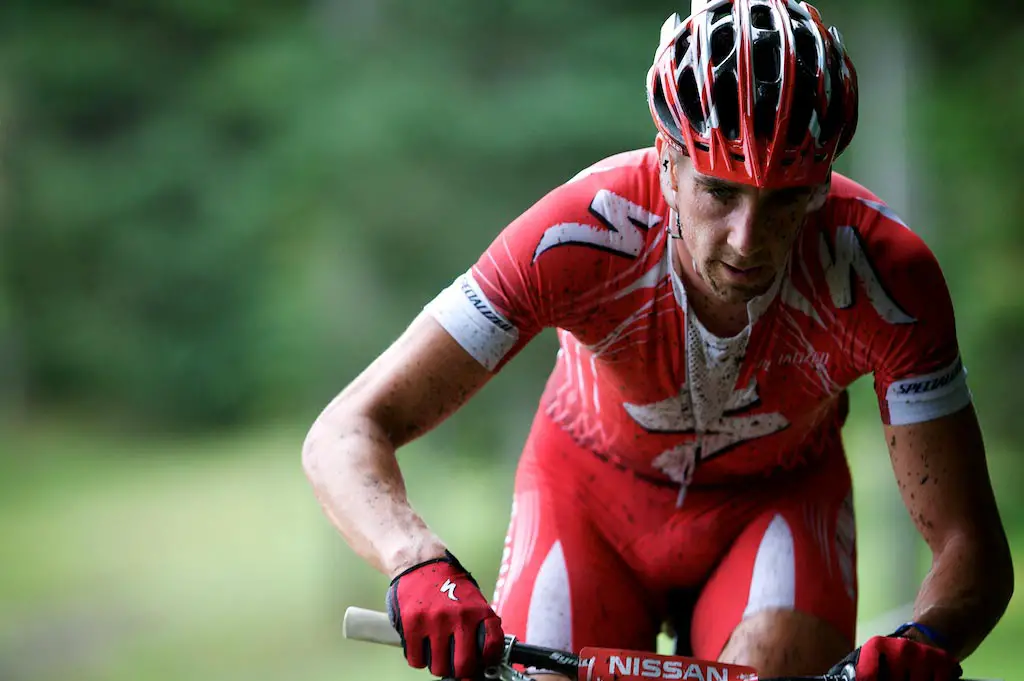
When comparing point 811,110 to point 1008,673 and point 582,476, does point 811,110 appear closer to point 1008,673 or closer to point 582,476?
point 582,476

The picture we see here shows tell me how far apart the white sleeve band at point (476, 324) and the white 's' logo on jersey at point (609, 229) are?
9 centimetres

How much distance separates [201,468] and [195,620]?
62 cm

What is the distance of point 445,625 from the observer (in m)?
1.23

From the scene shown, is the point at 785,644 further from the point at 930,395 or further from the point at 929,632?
the point at 930,395

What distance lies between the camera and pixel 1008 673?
3.81 meters

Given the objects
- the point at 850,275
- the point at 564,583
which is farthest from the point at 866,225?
the point at 564,583

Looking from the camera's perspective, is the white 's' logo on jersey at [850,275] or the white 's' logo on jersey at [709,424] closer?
the white 's' logo on jersey at [850,275]

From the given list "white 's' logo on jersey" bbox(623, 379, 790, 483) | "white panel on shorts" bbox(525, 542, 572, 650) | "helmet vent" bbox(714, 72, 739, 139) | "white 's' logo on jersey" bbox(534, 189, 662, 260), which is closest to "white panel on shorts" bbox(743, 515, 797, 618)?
"white 's' logo on jersey" bbox(623, 379, 790, 483)

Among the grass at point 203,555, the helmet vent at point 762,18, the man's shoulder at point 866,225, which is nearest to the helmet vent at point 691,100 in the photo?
the helmet vent at point 762,18

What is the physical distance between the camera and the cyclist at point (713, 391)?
1276mm

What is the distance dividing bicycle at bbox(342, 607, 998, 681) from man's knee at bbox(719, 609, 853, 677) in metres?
0.18

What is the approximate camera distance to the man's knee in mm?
1429

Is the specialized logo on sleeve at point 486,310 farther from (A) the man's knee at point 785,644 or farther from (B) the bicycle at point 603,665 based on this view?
(A) the man's knee at point 785,644

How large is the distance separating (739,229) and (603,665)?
1.59 ft
